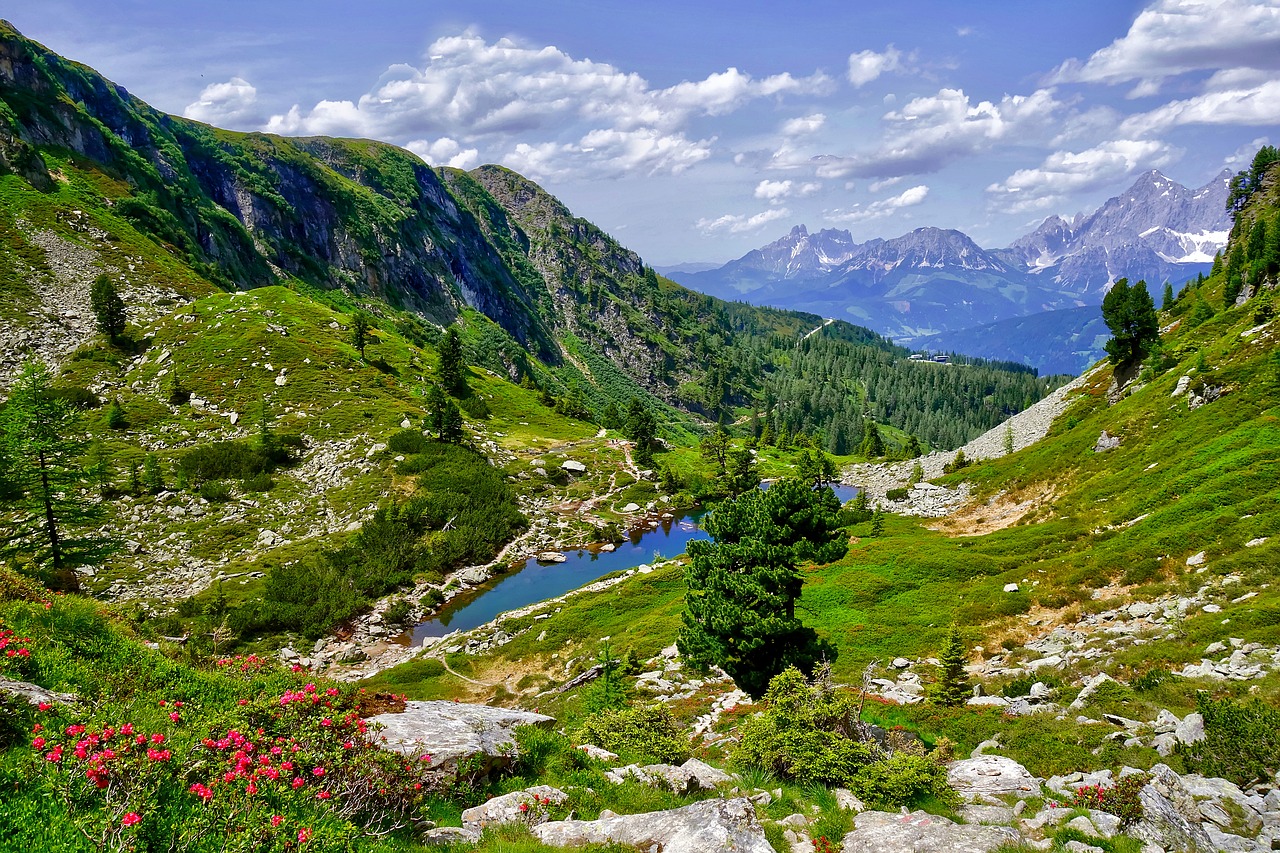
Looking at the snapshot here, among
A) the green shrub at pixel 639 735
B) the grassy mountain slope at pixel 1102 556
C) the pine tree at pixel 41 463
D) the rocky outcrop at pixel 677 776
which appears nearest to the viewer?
the rocky outcrop at pixel 677 776

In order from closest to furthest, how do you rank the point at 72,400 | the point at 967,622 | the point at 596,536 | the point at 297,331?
the point at 967,622
the point at 72,400
the point at 596,536
the point at 297,331

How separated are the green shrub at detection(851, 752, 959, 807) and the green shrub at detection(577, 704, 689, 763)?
A: 485 centimetres

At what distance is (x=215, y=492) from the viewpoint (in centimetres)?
6031

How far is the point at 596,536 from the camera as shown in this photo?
7756 centimetres

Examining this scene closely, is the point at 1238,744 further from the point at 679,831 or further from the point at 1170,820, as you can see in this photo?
the point at 679,831

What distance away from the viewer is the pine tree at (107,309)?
79.3 meters

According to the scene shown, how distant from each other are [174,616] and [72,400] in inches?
1646

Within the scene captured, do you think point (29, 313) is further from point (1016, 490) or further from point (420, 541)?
point (1016, 490)

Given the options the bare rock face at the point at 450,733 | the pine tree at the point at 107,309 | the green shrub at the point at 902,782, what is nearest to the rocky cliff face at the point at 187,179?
the pine tree at the point at 107,309

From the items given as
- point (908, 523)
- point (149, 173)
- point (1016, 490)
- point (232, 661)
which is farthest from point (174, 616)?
point (149, 173)

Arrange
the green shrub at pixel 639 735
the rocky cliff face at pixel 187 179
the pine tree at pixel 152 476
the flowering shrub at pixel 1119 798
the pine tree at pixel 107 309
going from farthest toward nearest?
the rocky cliff face at pixel 187 179
the pine tree at pixel 107 309
the pine tree at pixel 152 476
the green shrub at pixel 639 735
the flowering shrub at pixel 1119 798

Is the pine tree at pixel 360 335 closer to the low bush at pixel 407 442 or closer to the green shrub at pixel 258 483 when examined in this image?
the low bush at pixel 407 442

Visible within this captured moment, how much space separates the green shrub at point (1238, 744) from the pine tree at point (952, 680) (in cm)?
818

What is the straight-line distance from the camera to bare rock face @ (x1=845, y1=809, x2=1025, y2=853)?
10359mm
